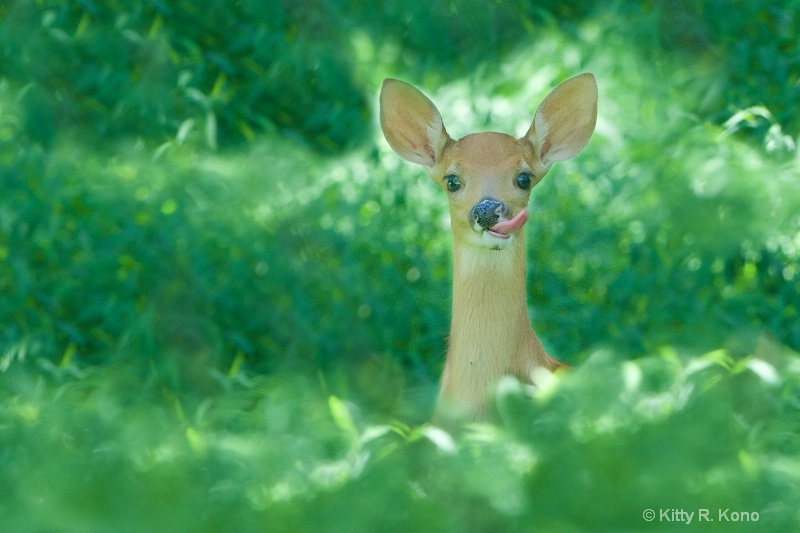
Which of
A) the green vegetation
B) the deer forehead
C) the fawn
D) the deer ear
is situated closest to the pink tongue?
the fawn

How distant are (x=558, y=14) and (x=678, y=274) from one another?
58.8 inches

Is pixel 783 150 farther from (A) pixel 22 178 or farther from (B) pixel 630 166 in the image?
(A) pixel 22 178

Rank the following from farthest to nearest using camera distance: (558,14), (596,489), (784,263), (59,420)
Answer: (558,14), (784,263), (59,420), (596,489)

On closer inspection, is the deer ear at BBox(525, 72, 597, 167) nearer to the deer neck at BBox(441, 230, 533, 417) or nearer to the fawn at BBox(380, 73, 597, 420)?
the fawn at BBox(380, 73, 597, 420)

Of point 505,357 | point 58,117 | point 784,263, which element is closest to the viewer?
point 505,357

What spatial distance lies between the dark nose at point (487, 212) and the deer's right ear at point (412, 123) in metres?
0.28

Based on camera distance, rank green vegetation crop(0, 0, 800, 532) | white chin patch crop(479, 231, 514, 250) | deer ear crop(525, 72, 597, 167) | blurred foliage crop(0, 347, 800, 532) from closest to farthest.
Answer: blurred foliage crop(0, 347, 800, 532) → white chin patch crop(479, 231, 514, 250) → deer ear crop(525, 72, 597, 167) → green vegetation crop(0, 0, 800, 532)

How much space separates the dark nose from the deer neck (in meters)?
0.12

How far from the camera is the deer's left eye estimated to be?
2.57 meters

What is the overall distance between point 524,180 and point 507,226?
0.51 ft

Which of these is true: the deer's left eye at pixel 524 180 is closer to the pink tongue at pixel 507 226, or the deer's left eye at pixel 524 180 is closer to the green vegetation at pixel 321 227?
the pink tongue at pixel 507 226

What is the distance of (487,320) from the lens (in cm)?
259

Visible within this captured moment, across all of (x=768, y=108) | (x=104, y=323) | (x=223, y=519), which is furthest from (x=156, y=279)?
(x=768, y=108)

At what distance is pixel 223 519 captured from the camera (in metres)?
2.60
